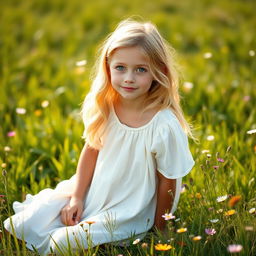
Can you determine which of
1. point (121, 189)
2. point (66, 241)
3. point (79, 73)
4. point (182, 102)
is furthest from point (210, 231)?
point (79, 73)

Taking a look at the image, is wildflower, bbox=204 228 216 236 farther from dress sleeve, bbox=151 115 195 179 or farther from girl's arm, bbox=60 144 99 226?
girl's arm, bbox=60 144 99 226

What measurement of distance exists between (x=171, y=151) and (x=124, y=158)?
23cm

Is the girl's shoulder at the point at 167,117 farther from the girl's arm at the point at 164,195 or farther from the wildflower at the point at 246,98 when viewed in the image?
the wildflower at the point at 246,98

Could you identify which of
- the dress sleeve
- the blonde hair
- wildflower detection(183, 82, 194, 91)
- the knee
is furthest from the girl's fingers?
A: wildflower detection(183, 82, 194, 91)

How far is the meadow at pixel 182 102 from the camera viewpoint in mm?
1929

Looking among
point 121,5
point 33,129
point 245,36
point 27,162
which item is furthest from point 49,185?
point 121,5

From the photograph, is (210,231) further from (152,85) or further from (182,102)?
(182,102)

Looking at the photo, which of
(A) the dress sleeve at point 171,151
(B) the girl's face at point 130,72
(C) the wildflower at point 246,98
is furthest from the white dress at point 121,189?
(C) the wildflower at point 246,98

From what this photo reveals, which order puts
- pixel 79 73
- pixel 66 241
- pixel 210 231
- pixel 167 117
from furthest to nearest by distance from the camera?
pixel 79 73 → pixel 167 117 → pixel 66 241 → pixel 210 231

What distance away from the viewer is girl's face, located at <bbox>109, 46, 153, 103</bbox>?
2.00 m

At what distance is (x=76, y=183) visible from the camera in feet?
7.36

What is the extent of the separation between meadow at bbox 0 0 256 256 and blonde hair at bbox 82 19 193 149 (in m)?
0.28

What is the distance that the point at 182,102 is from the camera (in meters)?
3.37

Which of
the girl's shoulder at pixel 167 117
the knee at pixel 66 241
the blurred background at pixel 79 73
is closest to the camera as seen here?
the knee at pixel 66 241
